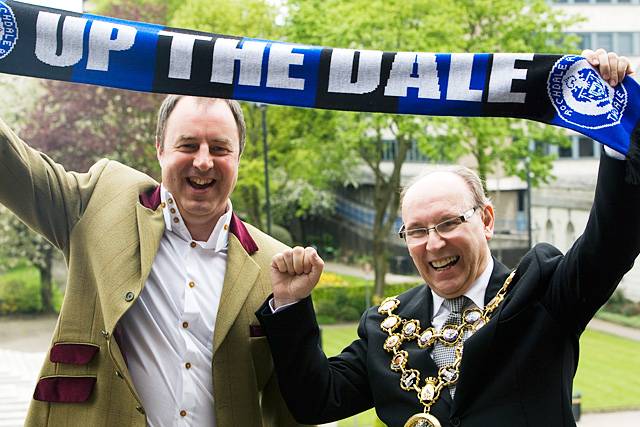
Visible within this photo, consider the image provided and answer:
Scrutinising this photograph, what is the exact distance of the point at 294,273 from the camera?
4.00 meters

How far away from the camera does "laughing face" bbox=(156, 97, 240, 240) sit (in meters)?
4.08

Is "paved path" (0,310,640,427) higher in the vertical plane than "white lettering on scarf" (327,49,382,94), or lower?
lower

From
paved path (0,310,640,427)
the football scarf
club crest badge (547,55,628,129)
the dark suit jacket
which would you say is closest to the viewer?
the dark suit jacket

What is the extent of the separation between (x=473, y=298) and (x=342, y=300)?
2724cm

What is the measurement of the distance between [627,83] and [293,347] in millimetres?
1698

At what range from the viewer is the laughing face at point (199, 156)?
4.08 meters

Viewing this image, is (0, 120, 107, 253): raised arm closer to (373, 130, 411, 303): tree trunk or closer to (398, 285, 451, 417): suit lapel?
(398, 285, 451, 417): suit lapel

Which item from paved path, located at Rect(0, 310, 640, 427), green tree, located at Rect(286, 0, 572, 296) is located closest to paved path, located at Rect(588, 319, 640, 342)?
paved path, located at Rect(0, 310, 640, 427)

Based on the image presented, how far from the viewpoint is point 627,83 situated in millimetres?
3650

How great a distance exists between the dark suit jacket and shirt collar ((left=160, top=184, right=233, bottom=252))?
426 millimetres

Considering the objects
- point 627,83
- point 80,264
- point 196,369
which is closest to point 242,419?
point 196,369

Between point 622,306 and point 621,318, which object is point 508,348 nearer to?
point 621,318

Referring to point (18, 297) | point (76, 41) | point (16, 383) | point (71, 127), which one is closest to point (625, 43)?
point (71, 127)

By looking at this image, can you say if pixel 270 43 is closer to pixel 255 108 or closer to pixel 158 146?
pixel 158 146
